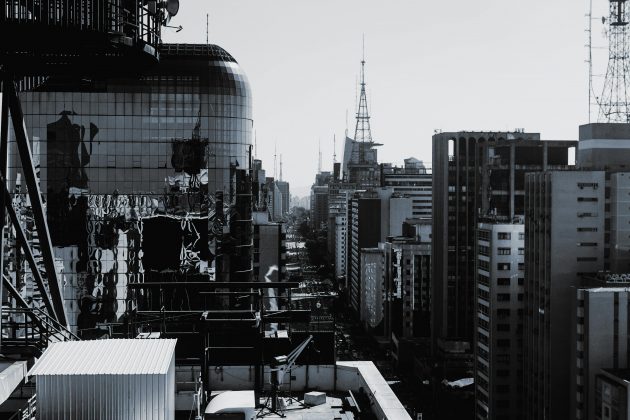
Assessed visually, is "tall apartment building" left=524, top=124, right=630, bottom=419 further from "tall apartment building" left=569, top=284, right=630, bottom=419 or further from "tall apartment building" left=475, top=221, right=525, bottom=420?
"tall apartment building" left=569, top=284, right=630, bottom=419

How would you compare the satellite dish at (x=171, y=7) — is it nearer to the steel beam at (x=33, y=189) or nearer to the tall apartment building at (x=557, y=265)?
Answer: the steel beam at (x=33, y=189)

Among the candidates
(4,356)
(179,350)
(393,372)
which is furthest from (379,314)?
(4,356)

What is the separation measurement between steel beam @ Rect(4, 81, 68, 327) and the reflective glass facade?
4198 cm

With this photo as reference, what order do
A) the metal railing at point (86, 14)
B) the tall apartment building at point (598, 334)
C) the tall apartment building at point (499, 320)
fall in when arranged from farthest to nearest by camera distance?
the tall apartment building at point (499, 320), the tall apartment building at point (598, 334), the metal railing at point (86, 14)

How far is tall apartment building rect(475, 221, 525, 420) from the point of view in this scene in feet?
268

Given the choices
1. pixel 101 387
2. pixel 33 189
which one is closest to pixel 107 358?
pixel 101 387

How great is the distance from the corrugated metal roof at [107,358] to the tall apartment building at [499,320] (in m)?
71.1

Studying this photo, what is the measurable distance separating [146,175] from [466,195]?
7390 cm

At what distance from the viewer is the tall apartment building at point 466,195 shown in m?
118

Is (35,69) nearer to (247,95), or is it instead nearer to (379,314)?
(247,95)

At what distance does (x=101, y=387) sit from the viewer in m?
13.2

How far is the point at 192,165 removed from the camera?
60938mm

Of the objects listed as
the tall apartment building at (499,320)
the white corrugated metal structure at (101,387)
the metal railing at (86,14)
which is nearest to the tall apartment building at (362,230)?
the tall apartment building at (499,320)

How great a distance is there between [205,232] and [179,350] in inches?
1019
